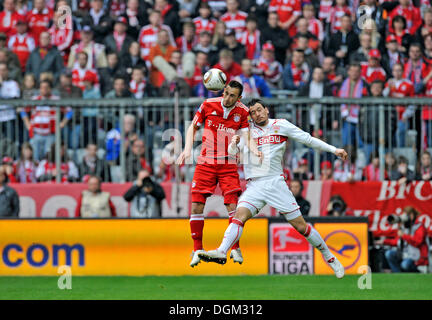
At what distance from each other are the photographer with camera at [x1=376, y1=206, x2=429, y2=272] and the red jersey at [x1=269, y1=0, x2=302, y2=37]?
5.47 meters

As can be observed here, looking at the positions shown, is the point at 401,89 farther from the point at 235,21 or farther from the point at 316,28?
the point at 235,21

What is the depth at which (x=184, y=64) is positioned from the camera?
1986 centimetres

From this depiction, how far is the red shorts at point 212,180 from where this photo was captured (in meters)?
12.9

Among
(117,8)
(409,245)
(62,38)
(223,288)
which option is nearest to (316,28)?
(117,8)

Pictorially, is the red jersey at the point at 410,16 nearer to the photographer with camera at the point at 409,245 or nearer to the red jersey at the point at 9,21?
the photographer with camera at the point at 409,245

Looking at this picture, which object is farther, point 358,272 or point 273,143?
point 358,272

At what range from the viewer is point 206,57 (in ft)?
65.4

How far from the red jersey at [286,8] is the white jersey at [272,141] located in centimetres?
878

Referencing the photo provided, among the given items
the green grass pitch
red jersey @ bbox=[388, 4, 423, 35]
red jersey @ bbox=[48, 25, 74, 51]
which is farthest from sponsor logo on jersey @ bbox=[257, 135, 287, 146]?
red jersey @ bbox=[48, 25, 74, 51]

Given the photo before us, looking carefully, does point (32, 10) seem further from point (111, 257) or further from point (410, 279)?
point (410, 279)

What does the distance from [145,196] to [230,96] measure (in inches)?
237

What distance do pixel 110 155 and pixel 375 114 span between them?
17.5 ft

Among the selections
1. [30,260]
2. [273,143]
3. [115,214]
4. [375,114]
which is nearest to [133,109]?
[115,214]

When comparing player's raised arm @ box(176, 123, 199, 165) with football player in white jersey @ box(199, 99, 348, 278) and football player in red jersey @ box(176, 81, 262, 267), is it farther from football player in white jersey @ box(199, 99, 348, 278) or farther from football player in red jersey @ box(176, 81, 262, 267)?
football player in white jersey @ box(199, 99, 348, 278)
